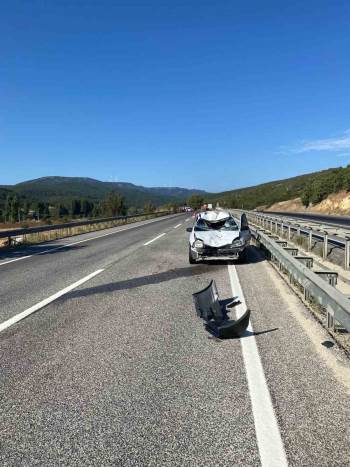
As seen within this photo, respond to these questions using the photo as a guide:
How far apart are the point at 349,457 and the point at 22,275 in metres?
9.11

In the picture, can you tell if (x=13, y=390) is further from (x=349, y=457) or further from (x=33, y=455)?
(x=349, y=457)

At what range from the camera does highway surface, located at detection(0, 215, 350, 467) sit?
9.41 ft

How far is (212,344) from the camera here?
501cm

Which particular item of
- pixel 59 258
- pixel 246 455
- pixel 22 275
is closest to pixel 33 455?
pixel 246 455

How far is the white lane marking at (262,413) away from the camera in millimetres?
2762

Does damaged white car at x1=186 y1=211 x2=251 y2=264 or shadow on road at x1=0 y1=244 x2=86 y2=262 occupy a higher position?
damaged white car at x1=186 y1=211 x2=251 y2=264

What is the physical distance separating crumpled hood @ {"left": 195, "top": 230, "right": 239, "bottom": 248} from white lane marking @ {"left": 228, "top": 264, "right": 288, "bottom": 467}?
6.44 meters

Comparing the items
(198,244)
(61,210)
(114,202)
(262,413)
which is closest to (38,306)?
(262,413)

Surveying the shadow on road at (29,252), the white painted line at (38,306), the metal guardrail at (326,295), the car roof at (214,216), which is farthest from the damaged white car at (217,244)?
the shadow on road at (29,252)

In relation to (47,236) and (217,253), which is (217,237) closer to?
(217,253)

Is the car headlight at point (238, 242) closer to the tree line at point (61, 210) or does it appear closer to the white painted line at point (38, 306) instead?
the white painted line at point (38, 306)

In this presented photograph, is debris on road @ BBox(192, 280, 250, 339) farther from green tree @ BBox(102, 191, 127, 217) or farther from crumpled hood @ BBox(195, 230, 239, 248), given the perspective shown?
green tree @ BBox(102, 191, 127, 217)

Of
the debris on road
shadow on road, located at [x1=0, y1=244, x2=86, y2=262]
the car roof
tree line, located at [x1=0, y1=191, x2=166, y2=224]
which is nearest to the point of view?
the debris on road

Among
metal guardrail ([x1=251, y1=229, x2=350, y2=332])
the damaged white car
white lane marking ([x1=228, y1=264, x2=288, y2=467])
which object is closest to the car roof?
the damaged white car
